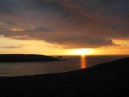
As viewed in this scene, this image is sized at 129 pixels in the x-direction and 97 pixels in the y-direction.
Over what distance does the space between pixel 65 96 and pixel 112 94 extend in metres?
3.36

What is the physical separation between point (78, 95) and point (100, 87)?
3098mm

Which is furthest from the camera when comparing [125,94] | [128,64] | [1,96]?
[128,64]

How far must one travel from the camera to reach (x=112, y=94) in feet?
52.0

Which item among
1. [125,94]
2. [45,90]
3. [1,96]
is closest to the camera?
[125,94]

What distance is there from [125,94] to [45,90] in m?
6.38

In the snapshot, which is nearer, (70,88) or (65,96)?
(65,96)

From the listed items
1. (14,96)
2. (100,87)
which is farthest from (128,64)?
(14,96)

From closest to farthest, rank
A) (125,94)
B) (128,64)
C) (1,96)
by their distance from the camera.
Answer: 1. (125,94)
2. (1,96)
3. (128,64)

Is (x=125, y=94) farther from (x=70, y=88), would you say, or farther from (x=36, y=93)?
(x=36, y=93)

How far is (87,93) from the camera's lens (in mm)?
16547

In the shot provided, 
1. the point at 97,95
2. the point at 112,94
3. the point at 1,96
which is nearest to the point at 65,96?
the point at 97,95

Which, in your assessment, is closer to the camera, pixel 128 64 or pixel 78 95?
pixel 78 95

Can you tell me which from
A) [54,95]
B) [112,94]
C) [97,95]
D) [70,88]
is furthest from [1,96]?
[112,94]

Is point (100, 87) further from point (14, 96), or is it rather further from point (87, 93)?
point (14, 96)
